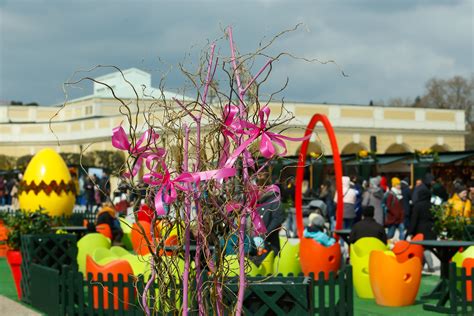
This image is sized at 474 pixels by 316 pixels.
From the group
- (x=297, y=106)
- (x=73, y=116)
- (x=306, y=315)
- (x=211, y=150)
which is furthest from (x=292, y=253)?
(x=73, y=116)

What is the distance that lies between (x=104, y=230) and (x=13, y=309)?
8131 mm

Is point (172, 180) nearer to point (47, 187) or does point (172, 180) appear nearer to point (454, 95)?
point (47, 187)

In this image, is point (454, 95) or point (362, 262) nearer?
point (362, 262)

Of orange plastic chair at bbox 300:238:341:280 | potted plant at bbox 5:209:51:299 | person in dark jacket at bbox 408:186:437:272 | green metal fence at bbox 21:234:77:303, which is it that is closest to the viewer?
green metal fence at bbox 21:234:77:303

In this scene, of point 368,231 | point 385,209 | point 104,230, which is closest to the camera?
point 368,231

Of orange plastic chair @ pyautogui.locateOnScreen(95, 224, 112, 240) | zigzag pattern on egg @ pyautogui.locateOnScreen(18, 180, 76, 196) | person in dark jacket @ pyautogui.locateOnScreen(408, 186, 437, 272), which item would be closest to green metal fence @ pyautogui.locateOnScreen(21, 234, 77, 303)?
person in dark jacket @ pyautogui.locateOnScreen(408, 186, 437, 272)

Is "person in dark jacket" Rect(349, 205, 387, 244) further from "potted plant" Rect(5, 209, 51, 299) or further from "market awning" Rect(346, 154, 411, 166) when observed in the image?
"market awning" Rect(346, 154, 411, 166)

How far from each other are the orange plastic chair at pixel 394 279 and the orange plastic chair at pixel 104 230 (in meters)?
8.40

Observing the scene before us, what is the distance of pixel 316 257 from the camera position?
1309 cm

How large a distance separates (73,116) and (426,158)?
152ft

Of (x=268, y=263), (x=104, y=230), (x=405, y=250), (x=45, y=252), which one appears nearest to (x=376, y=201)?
(x=104, y=230)

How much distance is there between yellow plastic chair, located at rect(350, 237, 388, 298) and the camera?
1211 cm

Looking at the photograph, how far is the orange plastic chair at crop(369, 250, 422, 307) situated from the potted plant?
14.7 ft

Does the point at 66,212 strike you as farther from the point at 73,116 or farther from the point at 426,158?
the point at 73,116
